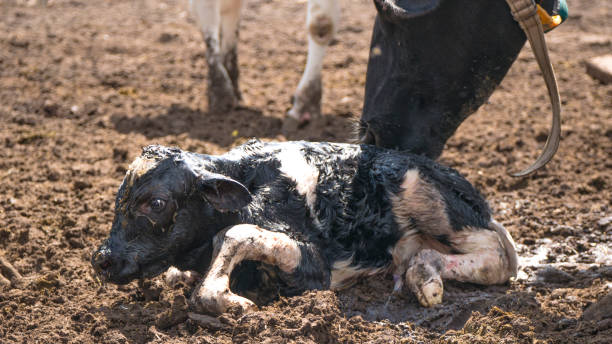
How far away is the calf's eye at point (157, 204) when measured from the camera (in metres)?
3.45

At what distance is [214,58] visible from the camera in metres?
6.91

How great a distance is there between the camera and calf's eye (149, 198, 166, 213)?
345 cm

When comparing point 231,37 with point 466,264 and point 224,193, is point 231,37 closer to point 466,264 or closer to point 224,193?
point 224,193

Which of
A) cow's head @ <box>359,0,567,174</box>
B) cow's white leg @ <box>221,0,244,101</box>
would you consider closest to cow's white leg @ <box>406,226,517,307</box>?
cow's head @ <box>359,0,567,174</box>

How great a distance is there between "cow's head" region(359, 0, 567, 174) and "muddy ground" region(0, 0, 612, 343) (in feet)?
1.24

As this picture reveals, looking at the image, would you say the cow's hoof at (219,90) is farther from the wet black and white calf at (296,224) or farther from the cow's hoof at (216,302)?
the cow's hoof at (216,302)

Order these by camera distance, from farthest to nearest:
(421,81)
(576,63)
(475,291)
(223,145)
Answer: (576,63) < (223,145) < (421,81) < (475,291)

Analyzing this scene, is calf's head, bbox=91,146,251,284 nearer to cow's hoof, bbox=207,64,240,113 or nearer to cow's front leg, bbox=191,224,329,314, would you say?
cow's front leg, bbox=191,224,329,314

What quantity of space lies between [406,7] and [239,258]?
76.0 inches

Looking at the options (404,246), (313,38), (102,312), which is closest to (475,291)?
(404,246)

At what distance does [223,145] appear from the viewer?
607cm

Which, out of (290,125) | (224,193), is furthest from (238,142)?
(224,193)

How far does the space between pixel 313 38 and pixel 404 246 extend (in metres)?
3.26

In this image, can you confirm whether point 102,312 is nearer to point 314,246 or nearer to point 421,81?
point 314,246
